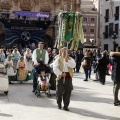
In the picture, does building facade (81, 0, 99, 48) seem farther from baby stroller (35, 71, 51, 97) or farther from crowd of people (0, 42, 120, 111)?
baby stroller (35, 71, 51, 97)

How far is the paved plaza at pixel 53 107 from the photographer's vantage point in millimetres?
7895

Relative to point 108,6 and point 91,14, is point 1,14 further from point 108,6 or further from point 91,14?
point 91,14

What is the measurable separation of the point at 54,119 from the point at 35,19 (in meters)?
31.7

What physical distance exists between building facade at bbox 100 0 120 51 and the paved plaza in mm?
29444

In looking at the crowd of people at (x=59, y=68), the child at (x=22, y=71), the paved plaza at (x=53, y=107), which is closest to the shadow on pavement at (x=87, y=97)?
the paved plaza at (x=53, y=107)

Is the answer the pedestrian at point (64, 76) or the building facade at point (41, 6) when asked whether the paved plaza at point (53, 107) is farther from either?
the building facade at point (41, 6)

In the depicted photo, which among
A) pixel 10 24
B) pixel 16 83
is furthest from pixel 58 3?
pixel 16 83

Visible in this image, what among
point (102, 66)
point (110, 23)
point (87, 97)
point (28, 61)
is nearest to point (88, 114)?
point (87, 97)

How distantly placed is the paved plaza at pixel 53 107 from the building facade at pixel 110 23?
29.4 metres

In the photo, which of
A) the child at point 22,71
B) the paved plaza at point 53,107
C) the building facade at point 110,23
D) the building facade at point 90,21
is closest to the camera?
the paved plaza at point 53,107

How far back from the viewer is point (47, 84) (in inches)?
429

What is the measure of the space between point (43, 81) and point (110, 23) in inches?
1280

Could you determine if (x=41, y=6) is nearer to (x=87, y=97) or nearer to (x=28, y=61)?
(x=28, y=61)

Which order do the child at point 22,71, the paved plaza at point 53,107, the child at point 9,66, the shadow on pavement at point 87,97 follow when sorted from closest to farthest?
the paved plaza at point 53,107 → the shadow on pavement at point 87,97 → the child at point 9,66 → the child at point 22,71
